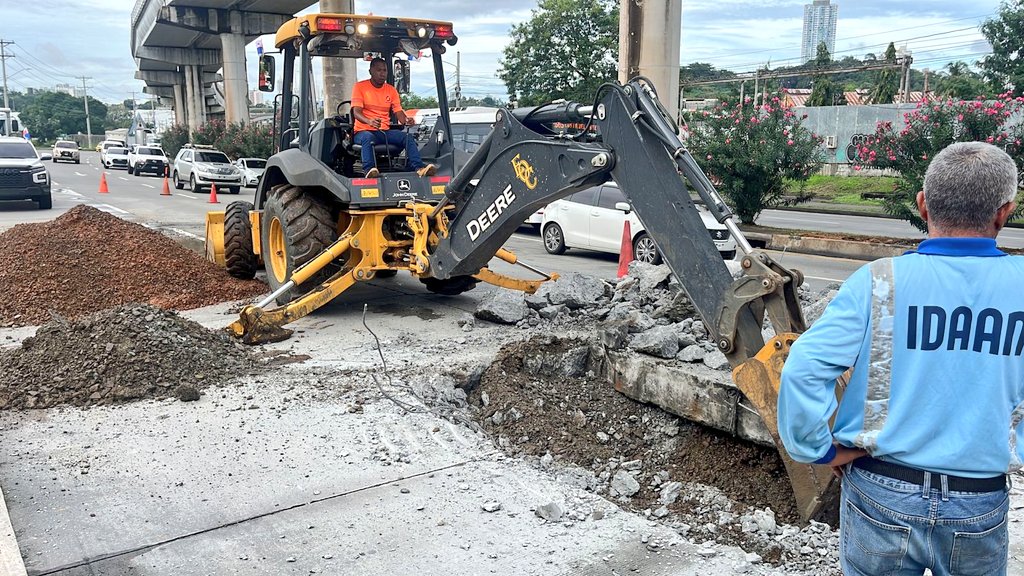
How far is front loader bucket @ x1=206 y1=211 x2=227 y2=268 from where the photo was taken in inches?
423

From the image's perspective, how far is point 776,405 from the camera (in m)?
3.33

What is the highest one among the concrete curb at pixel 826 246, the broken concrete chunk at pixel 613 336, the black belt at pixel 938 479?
the black belt at pixel 938 479

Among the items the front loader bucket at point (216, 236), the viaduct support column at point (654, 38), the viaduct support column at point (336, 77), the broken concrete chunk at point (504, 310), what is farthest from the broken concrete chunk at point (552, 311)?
the viaduct support column at point (654, 38)

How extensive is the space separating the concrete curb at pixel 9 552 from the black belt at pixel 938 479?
336 centimetres

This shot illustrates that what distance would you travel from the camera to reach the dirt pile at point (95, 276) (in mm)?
9102

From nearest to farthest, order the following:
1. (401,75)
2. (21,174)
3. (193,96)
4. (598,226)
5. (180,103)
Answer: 1. (401,75)
2. (598,226)
3. (21,174)
4. (193,96)
5. (180,103)

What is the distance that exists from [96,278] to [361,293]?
10.5ft

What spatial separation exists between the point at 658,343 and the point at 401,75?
16.5 ft

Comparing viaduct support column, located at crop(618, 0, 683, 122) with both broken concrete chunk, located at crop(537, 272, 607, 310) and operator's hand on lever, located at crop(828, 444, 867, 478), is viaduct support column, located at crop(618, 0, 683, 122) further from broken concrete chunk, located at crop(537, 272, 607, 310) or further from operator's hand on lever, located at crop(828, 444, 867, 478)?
operator's hand on lever, located at crop(828, 444, 867, 478)

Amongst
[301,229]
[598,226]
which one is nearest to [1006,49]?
[598,226]

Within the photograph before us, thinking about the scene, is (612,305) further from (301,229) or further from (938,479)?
(938,479)

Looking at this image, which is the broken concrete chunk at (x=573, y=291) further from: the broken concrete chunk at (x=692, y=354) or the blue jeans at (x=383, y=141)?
the broken concrete chunk at (x=692, y=354)

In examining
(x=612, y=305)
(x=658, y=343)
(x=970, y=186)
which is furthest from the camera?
(x=612, y=305)

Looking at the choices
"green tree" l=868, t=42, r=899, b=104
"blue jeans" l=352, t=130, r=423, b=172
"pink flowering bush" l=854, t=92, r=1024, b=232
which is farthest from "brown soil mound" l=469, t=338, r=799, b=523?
"green tree" l=868, t=42, r=899, b=104
